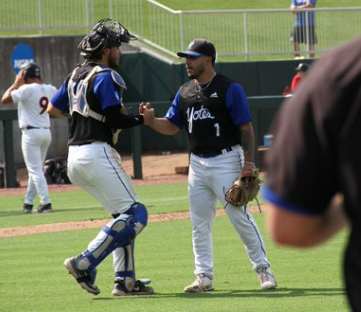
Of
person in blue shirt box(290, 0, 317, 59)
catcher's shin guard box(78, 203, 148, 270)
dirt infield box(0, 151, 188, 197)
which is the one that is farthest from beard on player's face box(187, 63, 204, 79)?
person in blue shirt box(290, 0, 317, 59)

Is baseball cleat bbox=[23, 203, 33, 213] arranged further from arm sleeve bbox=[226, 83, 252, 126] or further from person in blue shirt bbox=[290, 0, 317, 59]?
person in blue shirt bbox=[290, 0, 317, 59]

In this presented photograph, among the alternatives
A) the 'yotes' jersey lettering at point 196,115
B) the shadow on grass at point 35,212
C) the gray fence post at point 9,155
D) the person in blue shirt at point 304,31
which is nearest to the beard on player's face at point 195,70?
the 'yotes' jersey lettering at point 196,115

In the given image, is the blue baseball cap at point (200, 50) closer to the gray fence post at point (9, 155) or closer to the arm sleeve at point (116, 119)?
the arm sleeve at point (116, 119)

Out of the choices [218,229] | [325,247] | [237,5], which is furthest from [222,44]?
[325,247]

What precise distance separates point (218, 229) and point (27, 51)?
12.9m

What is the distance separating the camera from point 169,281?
9.14 meters

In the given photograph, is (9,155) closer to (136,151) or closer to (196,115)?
(136,151)

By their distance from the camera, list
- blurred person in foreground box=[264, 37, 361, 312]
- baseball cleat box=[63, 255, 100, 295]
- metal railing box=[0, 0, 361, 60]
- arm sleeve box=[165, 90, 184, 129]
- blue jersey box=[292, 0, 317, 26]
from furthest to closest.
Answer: blue jersey box=[292, 0, 317, 26]
metal railing box=[0, 0, 361, 60]
arm sleeve box=[165, 90, 184, 129]
baseball cleat box=[63, 255, 100, 295]
blurred person in foreground box=[264, 37, 361, 312]

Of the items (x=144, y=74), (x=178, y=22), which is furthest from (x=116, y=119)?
(x=178, y=22)

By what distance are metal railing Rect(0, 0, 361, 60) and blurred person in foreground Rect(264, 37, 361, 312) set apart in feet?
74.0

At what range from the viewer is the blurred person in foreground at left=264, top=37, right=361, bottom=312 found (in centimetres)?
274

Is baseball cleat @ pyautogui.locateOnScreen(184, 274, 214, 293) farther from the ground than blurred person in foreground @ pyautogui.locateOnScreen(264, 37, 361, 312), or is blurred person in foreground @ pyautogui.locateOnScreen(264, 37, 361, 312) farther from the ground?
blurred person in foreground @ pyautogui.locateOnScreen(264, 37, 361, 312)

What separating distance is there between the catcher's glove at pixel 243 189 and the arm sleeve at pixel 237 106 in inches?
16.0

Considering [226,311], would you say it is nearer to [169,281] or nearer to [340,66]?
[169,281]
